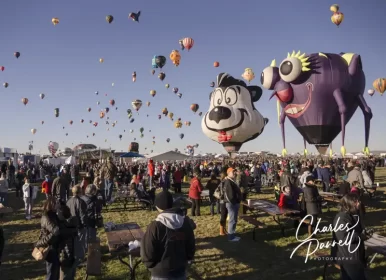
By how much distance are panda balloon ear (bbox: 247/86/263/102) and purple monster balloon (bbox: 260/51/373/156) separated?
162cm

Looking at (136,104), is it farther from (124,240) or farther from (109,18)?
(124,240)

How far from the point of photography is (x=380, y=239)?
227 inches

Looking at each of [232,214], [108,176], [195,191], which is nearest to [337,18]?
[195,191]

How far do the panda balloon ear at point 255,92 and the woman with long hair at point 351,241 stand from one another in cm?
2204

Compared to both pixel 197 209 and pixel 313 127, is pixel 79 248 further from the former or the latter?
pixel 313 127

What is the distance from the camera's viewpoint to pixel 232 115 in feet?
77.3

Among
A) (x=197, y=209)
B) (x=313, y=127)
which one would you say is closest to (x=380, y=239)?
(x=197, y=209)

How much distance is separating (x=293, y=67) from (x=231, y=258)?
61.0 feet

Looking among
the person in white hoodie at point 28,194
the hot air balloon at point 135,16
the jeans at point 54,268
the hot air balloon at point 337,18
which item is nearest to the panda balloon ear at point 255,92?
the hot air balloon at point 337,18

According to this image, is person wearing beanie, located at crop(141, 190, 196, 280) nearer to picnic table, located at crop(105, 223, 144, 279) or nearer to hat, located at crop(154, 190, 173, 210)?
hat, located at crop(154, 190, 173, 210)

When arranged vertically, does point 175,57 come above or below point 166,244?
above

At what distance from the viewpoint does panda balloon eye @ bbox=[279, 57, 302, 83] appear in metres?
22.2

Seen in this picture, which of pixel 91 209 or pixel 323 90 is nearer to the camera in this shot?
pixel 91 209

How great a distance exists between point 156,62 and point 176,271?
83.9 feet
